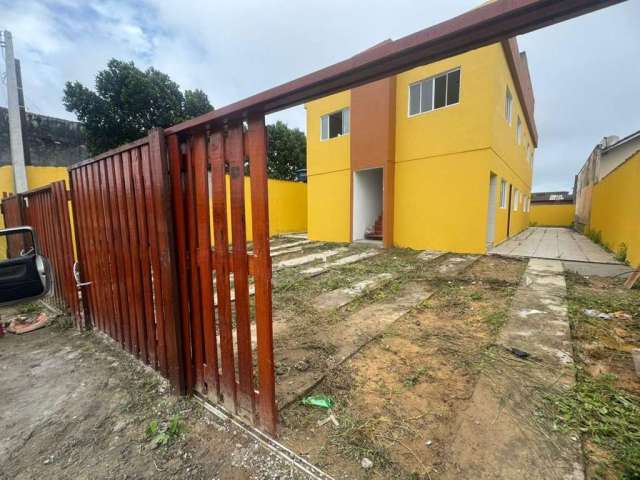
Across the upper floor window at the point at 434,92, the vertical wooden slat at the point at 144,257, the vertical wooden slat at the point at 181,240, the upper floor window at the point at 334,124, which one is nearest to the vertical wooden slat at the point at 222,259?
the vertical wooden slat at the point at 181,240

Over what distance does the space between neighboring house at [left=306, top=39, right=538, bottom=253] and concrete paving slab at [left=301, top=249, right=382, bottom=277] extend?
1.25 meters

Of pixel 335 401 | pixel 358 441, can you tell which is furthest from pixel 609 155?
pixel 358 441

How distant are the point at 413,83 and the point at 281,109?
9089 millimetres

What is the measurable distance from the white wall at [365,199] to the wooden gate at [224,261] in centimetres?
888

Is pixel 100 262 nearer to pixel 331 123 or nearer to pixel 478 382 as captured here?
pixel 478 382

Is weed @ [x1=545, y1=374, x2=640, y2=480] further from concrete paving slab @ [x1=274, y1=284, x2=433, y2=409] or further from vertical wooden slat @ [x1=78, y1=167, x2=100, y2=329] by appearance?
vertical wooden slat @ [x1=78, y1=167, x2=100, y2=329]

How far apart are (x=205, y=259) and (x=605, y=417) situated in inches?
113

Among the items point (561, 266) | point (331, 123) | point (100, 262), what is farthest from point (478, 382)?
point (331, 123)

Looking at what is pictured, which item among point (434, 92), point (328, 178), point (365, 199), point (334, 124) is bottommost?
point (365, 199)

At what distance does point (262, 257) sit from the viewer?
5.05 ft

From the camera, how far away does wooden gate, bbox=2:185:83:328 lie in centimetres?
337

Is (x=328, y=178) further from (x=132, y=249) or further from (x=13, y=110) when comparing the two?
(x=132, y=249)

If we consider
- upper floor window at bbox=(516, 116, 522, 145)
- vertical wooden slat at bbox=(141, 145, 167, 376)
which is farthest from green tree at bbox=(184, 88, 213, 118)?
vertical wooden slat at bbox=(141, 145, 167, 376)

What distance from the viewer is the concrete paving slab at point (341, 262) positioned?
6.21 meters
